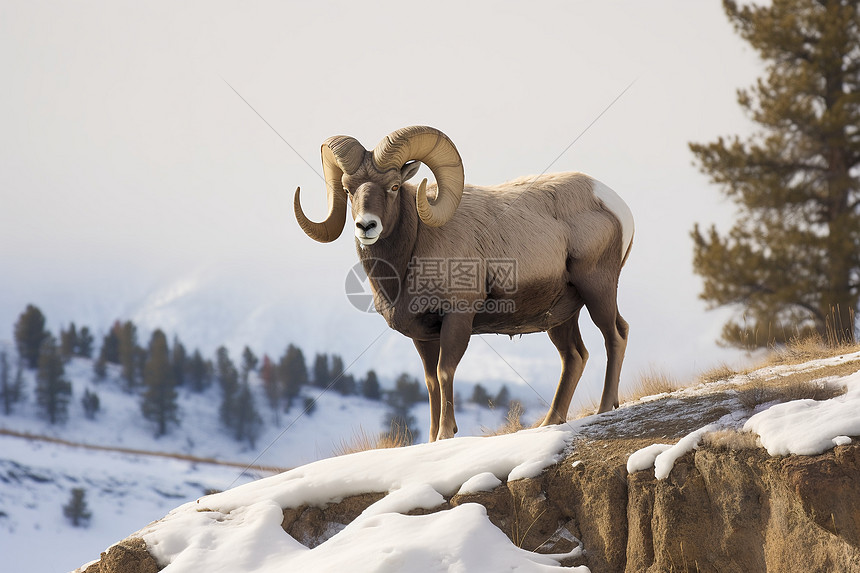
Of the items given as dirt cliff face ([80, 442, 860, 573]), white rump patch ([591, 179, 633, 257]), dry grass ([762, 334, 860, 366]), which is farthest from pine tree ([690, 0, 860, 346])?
dirt cliff face ([80, 442, 860, 573])

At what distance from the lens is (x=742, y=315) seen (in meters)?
18.0

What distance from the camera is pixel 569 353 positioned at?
8883 millimetres

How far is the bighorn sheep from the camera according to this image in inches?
301

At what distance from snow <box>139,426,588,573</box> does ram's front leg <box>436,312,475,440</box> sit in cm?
74

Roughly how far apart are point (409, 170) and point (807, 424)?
4.11 m

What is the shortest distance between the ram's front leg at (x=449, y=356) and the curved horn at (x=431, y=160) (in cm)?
91

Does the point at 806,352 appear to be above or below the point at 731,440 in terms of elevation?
above

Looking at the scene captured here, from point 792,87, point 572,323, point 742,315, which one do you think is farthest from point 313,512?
point 792,87

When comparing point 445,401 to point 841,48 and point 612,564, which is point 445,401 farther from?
point 841,48

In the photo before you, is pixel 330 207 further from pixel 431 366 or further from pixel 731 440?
pixel 731 440

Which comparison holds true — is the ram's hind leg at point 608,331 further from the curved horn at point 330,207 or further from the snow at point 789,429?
the curved horn at point 330,207

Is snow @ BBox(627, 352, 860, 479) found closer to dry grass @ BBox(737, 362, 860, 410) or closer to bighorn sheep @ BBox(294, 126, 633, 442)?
dry grass @ BBox(737, 362, 860, 410)

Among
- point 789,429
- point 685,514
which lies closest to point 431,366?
point 685,514

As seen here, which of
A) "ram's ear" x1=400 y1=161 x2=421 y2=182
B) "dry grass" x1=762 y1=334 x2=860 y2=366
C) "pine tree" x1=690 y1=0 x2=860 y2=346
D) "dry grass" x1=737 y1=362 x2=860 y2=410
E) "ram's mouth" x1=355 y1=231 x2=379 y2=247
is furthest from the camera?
"pine tree" x1=690 y1=0 x2=860 y2=346
